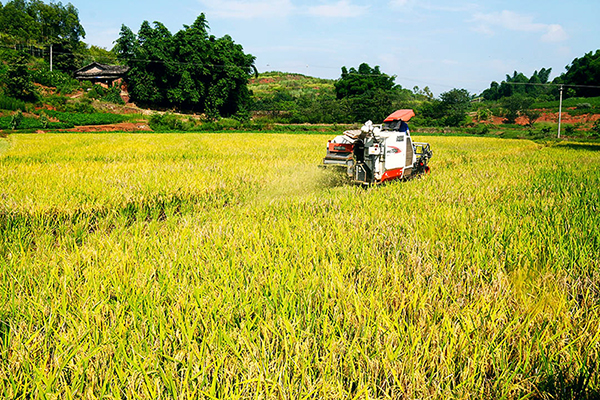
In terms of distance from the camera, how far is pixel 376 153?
659 cm

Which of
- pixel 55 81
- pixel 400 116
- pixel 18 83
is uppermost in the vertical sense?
pixel 55 81

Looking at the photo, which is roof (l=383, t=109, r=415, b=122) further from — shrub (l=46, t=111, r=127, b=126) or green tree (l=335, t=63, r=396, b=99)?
green tree (l=335, t=63, r=396, b=99)

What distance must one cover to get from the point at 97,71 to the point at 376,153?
64.2 meters

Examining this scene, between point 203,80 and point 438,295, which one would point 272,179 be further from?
point 203,80

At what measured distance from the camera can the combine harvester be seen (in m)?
6.69

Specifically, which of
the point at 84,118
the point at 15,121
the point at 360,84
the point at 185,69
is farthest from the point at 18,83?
the point at 360,84

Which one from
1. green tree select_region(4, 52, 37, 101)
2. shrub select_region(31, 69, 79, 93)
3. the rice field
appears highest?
shrub select_region(31, 69, 79, 93)

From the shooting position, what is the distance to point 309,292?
6.43 ft

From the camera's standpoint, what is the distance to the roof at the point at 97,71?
182ft

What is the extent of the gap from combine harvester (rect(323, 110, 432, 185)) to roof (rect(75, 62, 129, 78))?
193ft

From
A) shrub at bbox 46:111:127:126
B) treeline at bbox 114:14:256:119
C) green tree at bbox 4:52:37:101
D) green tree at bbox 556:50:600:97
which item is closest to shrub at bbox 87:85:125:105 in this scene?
treeline at bbox 114:14:256:119

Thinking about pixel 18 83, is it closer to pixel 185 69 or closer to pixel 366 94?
pixel 185 69

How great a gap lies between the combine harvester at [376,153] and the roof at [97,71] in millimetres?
58972

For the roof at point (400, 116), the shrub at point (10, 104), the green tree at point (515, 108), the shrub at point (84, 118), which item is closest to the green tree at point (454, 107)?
the green tree at point (515, 108)
